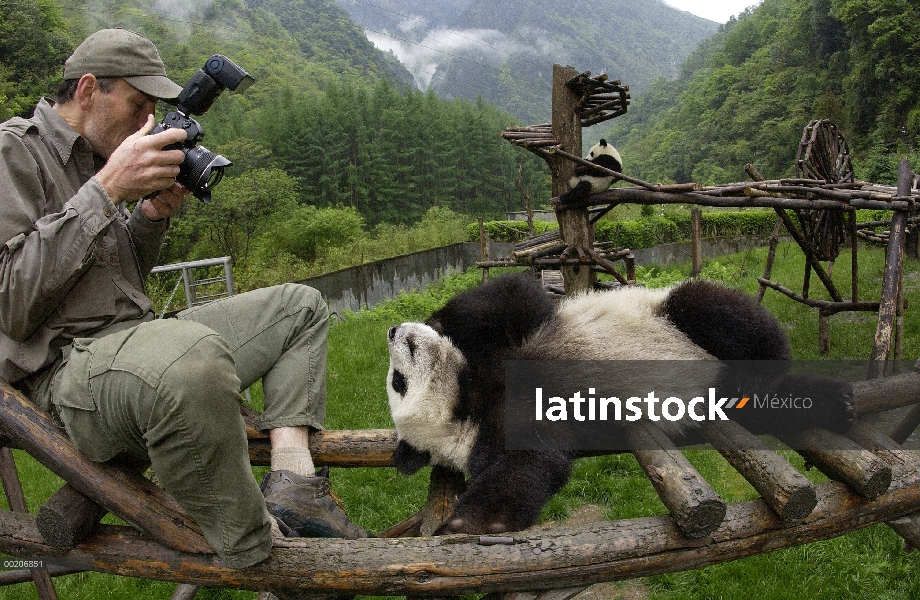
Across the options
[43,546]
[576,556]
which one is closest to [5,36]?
[43,546]

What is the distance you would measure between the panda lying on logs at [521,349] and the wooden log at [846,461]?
70 millimetres

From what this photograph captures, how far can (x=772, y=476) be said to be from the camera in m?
1.67

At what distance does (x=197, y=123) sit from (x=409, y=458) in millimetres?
1378

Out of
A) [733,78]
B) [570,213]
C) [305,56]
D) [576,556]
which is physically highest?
[305,56]

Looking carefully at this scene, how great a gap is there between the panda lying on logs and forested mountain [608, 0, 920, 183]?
15531 millimetres

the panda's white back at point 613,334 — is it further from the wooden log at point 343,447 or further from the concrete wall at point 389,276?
the concrete wall at point 389,276

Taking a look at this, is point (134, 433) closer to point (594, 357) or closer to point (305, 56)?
point (594, 357)

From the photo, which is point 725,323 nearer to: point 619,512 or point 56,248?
point 619,512

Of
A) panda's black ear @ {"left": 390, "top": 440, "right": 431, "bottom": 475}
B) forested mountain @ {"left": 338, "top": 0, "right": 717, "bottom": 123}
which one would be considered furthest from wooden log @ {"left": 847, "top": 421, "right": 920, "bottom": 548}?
forested mountain @ {"left": 338, "top": 0, "right": 717, "bottom": 123}

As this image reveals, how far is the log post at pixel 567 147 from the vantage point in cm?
422

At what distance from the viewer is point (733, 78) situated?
34.1 metres

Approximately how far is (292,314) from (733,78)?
125 ft

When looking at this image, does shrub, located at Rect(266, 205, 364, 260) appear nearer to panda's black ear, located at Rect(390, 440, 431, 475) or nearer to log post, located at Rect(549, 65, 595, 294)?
log post, located at Rect(549, 65, 595, 294)

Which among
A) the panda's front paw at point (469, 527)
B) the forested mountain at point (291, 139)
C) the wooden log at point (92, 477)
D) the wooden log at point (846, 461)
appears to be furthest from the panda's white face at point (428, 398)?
the forested mountain at point (291, 139)
